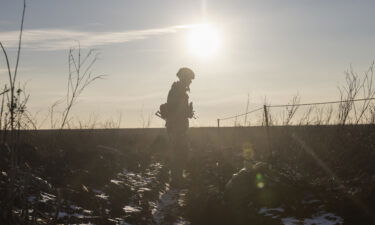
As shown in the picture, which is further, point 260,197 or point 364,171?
point 364,171

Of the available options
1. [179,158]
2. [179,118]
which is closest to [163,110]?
[179,118]

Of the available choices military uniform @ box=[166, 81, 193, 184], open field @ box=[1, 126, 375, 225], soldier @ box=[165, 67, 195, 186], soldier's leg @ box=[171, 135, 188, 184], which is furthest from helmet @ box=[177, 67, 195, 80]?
open field @ box=[1, 126, 375, 225]

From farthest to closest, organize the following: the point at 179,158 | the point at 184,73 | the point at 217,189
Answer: the point at 179,158 → the point at 184,73 → the point at 217,189

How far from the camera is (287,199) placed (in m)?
7.18

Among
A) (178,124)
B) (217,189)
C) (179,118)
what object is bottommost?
(217,189)

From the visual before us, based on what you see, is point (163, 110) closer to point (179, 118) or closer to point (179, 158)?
point (179, 118)

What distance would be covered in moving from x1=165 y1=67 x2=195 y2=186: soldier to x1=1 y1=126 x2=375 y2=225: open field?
0.48 m

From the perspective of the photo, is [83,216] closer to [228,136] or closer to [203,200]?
[203,200]

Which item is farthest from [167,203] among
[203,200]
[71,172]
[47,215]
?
[47,215]

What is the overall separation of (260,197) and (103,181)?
341cm

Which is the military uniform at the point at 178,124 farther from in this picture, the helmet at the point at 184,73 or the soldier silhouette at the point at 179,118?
the helmet at the point at 184,73

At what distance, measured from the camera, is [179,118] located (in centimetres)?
1156

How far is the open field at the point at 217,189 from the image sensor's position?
20.2 feet

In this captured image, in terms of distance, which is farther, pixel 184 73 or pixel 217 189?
pixel 184 73
